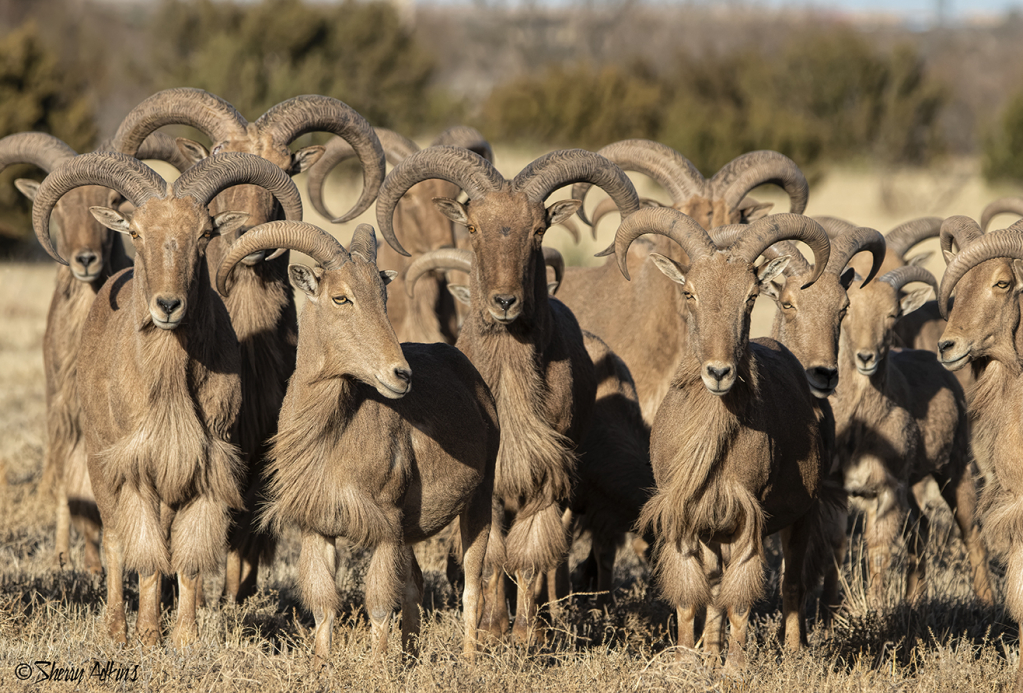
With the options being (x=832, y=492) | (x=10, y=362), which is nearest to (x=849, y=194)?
(x=10, y=362)

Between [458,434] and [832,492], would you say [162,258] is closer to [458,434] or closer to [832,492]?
[458,434]

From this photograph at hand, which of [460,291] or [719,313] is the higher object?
[460,291]

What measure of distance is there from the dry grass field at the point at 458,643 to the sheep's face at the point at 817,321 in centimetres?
135

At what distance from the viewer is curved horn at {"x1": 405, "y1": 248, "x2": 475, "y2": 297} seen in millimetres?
8469

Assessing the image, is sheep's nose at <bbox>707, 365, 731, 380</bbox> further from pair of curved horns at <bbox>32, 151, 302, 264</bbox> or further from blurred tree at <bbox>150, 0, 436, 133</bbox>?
blurred tree at <bbox>150, 0, 436, 133</bbox>

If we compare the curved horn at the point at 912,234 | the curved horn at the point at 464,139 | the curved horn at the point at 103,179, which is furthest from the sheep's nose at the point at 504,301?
the curved horn at the point at 464,139

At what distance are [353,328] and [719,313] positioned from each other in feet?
5.89

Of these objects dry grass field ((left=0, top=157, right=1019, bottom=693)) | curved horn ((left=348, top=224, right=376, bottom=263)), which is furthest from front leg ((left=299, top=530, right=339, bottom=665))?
curved horn ((left=348, top=224, right=376, bottom=263))

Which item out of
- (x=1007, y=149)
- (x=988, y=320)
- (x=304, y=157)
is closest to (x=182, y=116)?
(x=304, y=157)

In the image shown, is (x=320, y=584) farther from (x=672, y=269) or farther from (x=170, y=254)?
(x=672, y=269)

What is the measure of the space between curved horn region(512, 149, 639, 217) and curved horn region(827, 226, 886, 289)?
127cm

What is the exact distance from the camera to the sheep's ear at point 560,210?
7.40 meters

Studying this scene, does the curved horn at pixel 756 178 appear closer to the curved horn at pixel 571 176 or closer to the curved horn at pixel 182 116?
the curved horn at pixel 571 176

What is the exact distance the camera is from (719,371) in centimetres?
580
